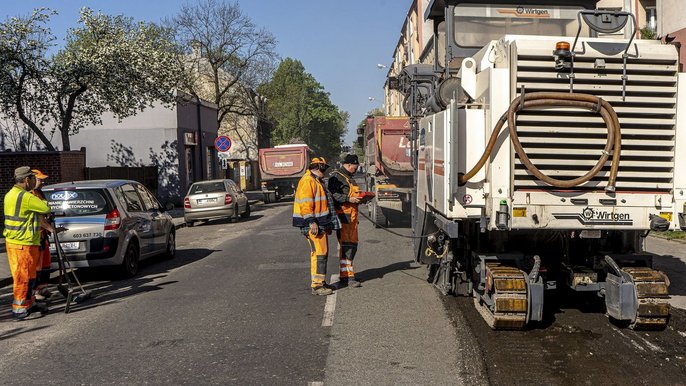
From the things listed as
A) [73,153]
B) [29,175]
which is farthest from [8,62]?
[29,175]

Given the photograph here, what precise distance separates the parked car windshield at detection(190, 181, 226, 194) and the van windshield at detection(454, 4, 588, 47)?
13801 millimetres

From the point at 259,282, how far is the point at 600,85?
551 cm

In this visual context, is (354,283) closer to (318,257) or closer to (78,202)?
(318,257)

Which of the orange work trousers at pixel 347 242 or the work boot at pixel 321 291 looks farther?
the orange work trousers at pixel 347 242

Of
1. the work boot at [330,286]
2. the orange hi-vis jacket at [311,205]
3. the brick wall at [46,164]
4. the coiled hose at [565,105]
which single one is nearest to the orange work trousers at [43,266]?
the orange hi-vis jacket at [311,205]

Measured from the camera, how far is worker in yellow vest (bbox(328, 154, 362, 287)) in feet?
29.4

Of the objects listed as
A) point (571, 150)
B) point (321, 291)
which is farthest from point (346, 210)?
point (571, 150)

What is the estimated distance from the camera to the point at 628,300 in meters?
6.19

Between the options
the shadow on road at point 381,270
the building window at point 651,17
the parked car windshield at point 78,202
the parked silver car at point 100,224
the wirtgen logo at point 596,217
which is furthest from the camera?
the building window at point 651,17

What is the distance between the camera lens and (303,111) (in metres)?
71.5

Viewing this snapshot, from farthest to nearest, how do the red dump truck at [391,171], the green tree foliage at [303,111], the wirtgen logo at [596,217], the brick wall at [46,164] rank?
the green tree foliage at [303,111] < the brick wall at [46,164] < the red dump truck at [391,171] < the wirtgen logo at [596,217]

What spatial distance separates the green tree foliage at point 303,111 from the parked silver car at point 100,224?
55918 millimetres

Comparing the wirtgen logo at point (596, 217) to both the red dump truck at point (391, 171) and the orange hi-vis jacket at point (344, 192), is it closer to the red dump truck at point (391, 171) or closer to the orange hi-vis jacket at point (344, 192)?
the orange hi-vis jacket at point (344, 192)

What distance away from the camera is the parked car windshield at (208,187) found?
20.9m
